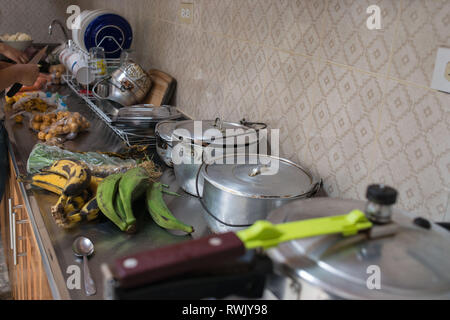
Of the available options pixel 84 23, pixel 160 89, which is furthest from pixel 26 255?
pixel 84 23

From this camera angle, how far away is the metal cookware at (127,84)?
161 centimetres

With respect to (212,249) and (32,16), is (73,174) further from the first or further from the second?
(32,16)

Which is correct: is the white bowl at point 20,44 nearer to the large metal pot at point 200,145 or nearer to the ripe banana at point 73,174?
the ripe banana at point 73,174

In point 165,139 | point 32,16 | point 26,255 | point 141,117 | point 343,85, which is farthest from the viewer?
point 32,16

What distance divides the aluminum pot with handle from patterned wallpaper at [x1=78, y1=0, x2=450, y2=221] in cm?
25

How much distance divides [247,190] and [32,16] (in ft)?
10.1

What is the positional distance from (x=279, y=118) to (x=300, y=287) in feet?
2.24

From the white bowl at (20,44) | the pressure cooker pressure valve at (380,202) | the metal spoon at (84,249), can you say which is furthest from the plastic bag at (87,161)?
the white bowl at (20,44)

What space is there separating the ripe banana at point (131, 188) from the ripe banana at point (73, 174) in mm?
85

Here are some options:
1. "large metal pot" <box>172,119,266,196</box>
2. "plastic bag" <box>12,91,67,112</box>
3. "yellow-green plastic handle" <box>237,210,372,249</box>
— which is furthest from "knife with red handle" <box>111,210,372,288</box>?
"plastic bag" <box>12,91,67,112</box>

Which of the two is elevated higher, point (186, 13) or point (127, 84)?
point (186, 13)

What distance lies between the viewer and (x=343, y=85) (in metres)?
0.86

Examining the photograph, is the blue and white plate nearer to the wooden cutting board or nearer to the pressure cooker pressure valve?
the wooden cutting board

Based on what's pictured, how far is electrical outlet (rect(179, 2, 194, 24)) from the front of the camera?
1458mm
